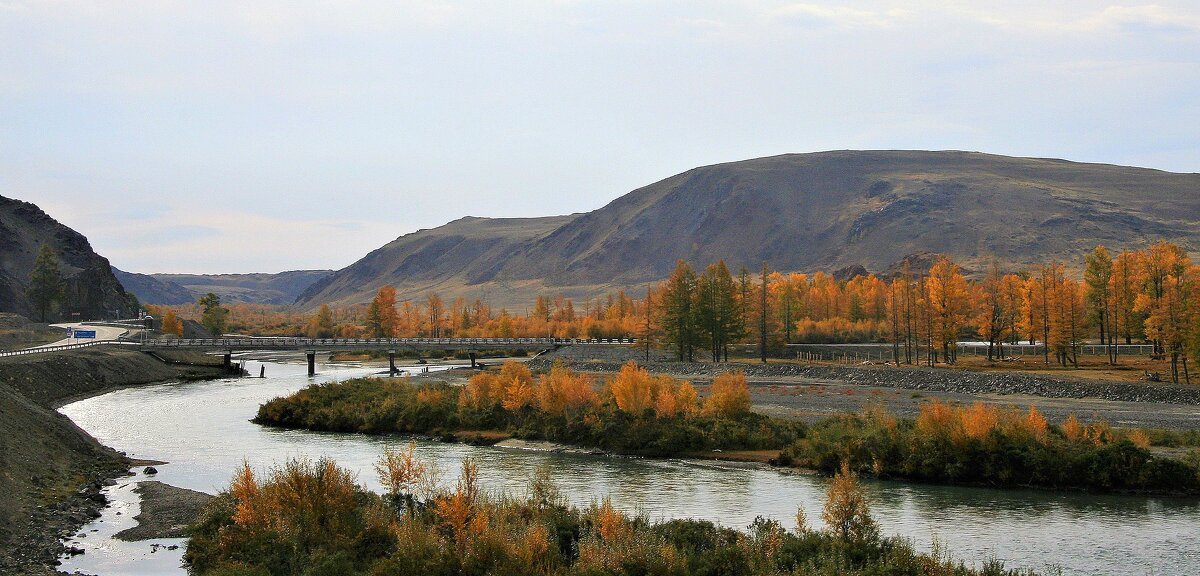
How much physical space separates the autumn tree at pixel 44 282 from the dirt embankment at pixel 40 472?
270 feet

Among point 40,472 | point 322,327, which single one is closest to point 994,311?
point 40,472

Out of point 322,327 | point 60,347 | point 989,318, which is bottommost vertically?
point 60,347

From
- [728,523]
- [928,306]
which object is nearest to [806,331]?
[928,306]

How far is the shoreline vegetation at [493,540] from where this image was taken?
880 inches

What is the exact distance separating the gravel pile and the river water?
104 feet

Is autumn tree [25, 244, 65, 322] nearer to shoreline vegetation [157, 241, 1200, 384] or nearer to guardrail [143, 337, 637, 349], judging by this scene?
guardrail [143, 337, 637, 349]

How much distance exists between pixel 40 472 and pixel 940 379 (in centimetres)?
5931

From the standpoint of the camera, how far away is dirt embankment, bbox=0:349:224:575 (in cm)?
2767

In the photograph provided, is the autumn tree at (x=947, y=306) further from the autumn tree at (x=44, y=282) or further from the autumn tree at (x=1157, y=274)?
the autumn tree at (x=44, y=282)

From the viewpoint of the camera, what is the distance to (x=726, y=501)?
34906 mm

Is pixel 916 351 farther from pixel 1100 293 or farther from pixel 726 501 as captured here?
pixel 726 501

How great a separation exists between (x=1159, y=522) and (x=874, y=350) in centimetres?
7688

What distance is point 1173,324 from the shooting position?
70.7m

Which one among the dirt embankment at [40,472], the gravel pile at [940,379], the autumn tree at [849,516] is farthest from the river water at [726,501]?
the gravel pile at [940,379]
